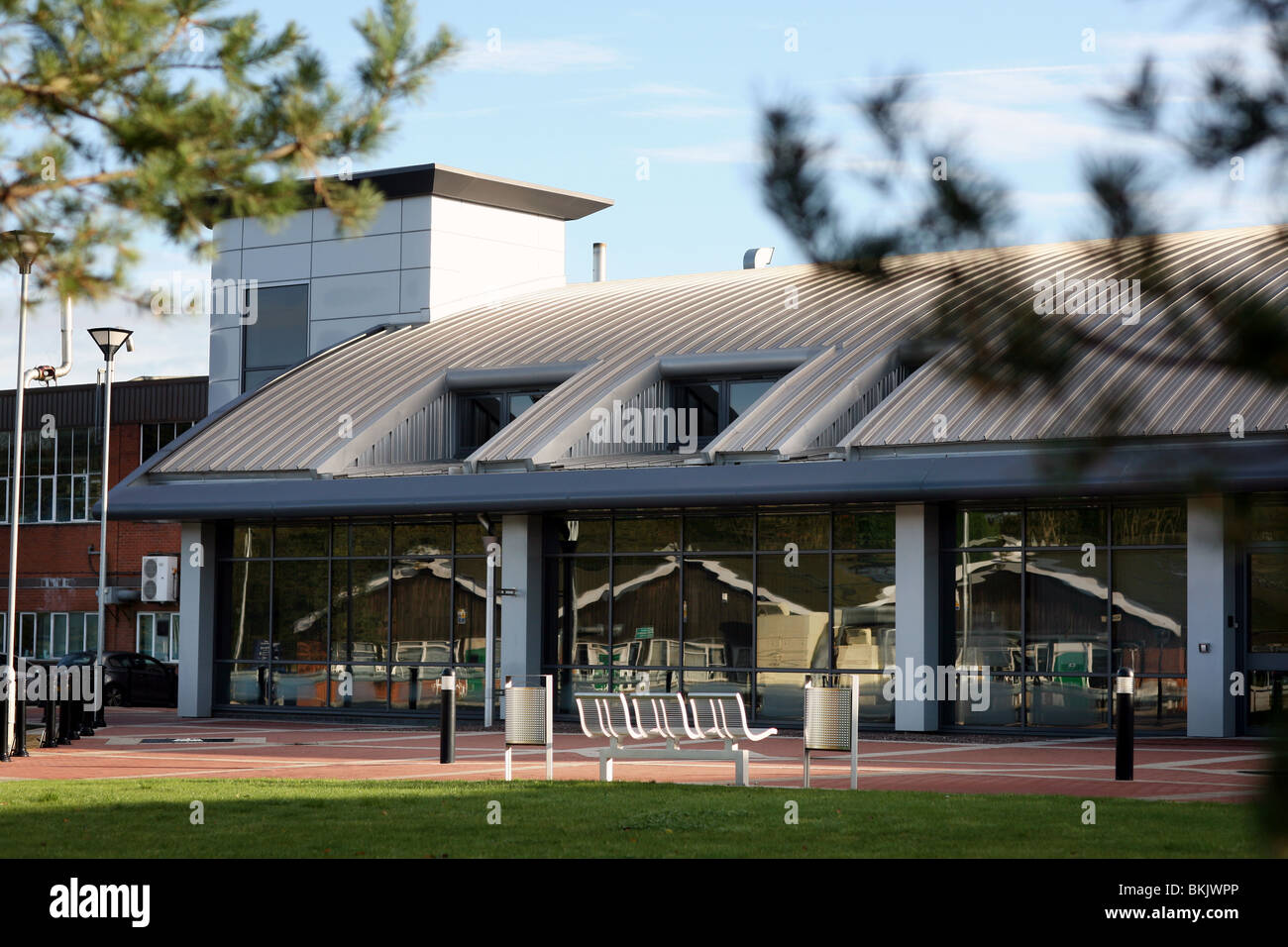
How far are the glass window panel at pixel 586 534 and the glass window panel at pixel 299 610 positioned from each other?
4.80m

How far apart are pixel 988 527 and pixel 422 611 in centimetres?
981

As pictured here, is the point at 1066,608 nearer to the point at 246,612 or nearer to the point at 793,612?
the point at 793,612

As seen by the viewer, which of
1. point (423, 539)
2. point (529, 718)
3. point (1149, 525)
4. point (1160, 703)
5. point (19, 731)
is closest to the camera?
point (529, 718)

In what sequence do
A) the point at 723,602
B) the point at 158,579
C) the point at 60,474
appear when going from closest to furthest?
the point at 723,602
the point at 158,579
the point at 60,474

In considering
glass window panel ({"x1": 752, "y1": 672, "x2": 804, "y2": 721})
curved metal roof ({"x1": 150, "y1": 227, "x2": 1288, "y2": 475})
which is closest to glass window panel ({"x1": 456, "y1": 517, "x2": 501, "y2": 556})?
curved metal roof ({"x1": 150, "y1": 227, "x2": 1288, "y2": 475})

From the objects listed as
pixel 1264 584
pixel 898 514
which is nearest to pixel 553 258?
pixel 898 514

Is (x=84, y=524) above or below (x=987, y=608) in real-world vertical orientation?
above

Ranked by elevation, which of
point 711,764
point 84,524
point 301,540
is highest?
point 84,524

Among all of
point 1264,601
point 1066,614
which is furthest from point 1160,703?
point 1264,601

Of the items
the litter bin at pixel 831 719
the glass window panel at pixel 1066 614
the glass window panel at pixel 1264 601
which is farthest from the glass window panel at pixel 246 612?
the litter bin at pixel 831 719

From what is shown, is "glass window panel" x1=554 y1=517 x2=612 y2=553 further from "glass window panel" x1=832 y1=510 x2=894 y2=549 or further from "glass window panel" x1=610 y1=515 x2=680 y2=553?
"glass window panel" x1=832 y1=510 x2=894 y2=549

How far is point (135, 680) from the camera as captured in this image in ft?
120

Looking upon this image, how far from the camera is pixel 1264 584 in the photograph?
21.5 meters
